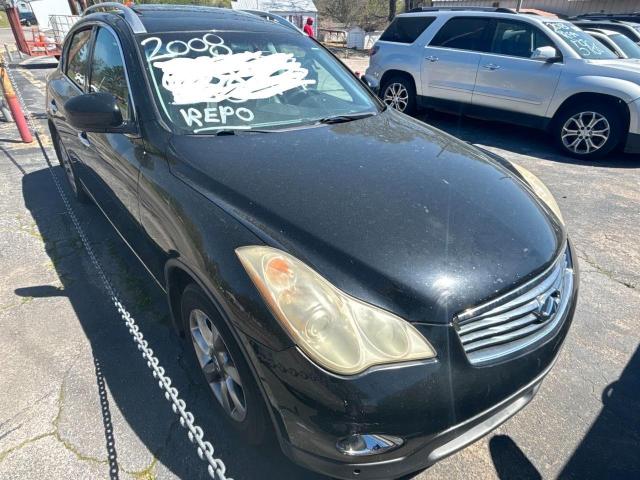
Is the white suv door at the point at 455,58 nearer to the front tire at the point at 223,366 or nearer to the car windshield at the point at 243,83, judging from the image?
the car windshield at the point at 243,83

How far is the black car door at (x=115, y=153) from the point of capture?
2.26 metres

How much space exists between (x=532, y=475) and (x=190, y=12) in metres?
3.46

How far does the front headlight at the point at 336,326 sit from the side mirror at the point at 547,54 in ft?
20.0

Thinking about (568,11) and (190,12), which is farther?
(568,11)

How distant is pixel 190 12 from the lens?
9.74 feet

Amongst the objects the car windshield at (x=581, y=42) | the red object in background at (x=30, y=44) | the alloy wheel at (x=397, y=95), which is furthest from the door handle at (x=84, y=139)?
the red object in background at (x=30, y=44)

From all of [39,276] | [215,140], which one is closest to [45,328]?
[39,276]

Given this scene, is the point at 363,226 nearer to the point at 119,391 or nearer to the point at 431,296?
the point at 431,296

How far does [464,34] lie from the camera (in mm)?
6816

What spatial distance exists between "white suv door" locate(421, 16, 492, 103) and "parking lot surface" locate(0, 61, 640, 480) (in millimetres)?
3840

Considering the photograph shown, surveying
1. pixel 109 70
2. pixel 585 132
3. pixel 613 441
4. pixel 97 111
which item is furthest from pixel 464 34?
pixel 613 441

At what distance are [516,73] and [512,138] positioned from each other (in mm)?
1086

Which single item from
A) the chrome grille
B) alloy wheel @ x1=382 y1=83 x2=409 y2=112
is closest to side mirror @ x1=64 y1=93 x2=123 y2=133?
the chrome grille

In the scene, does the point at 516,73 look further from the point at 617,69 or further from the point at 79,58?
the point at 79,58
